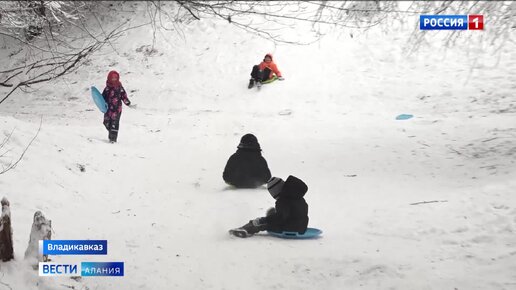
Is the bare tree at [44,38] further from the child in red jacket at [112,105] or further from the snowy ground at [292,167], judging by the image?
the child in red jacket at [112,105]

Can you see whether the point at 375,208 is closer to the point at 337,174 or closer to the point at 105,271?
the point at 337,174

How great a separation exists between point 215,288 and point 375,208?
114 inches

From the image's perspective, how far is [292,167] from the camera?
8734 millimetres

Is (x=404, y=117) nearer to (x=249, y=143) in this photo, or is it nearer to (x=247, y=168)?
(x=249, y=143)

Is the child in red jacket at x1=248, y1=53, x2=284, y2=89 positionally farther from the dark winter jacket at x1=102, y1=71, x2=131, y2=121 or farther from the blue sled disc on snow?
the dark winter jacket at x1=102, y1=71, x2=131, y2=121

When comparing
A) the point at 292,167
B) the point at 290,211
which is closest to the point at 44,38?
the point at 290,211

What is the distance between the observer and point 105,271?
416cm

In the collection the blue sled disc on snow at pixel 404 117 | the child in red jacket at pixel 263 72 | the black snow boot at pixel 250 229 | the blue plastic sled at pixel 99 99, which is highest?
the child in red jacket at pixel 263 72

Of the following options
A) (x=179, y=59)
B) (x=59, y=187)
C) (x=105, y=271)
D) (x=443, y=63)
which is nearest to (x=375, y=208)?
(x=105, y=271)

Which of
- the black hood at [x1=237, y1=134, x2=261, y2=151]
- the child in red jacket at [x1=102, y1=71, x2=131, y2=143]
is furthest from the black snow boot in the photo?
the child in red jacket at [x1=102, y1=71, x2=131, y2=143]

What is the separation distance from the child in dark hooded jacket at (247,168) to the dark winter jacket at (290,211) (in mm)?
1868

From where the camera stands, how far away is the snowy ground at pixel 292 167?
4.32 m

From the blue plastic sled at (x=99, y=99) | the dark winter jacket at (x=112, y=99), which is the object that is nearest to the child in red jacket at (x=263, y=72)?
the dark winter jacket at (x=112, y=99)

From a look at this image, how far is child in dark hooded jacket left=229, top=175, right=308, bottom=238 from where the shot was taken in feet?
17.1
